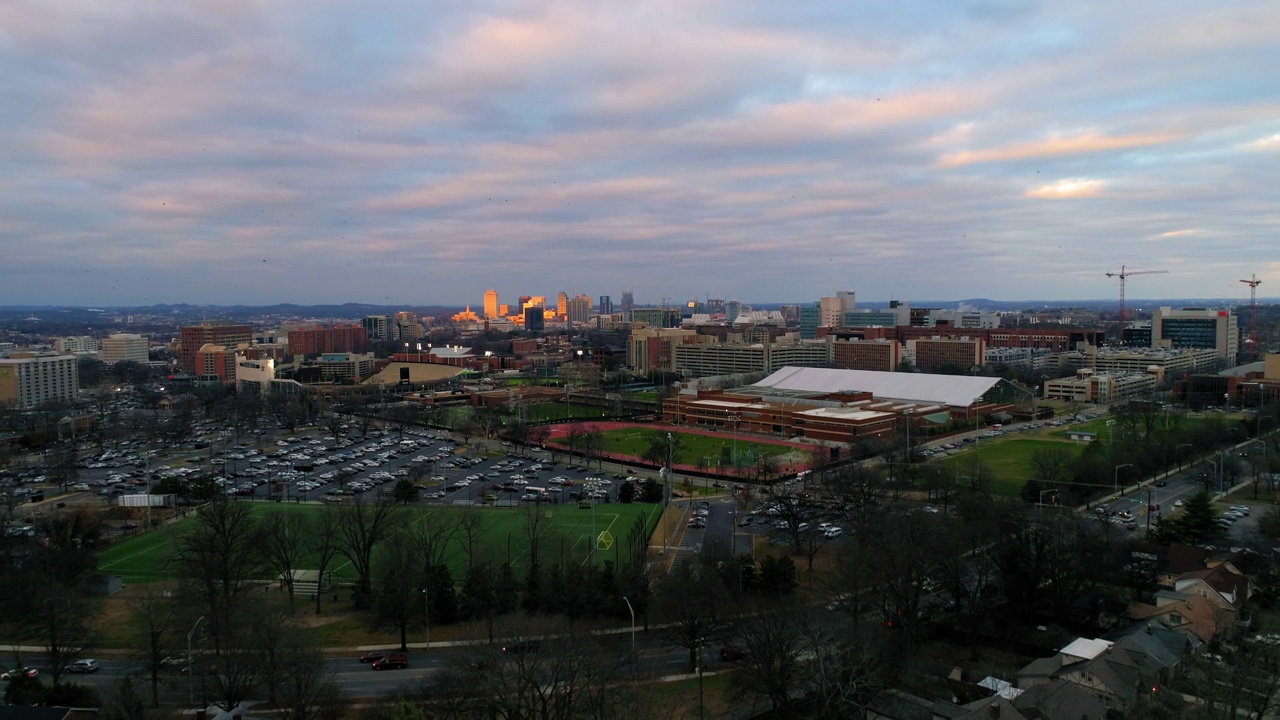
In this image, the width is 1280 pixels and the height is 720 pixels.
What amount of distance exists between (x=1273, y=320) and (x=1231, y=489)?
271 feet

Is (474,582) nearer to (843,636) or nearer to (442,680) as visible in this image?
(442,680)

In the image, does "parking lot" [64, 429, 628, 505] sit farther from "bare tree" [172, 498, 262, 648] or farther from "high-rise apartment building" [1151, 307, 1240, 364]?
"high-rise apartment building" [1151, 307, 1240, 364]

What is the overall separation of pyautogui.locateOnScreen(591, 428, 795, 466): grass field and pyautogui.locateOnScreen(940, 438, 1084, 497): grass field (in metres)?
6.18

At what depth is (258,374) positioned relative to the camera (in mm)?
51125

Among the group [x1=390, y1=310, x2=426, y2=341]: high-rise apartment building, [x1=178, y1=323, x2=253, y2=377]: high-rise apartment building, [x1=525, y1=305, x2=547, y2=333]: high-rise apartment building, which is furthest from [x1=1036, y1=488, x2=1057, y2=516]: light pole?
[x1=525, y1=305, x2=547, y2=333]: high-rise apartment building

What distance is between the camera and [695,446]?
103 feet

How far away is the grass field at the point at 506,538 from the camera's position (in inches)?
632

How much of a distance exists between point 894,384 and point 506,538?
90.9 feet

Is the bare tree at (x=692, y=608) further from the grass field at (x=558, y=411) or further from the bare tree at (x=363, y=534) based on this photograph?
the grass field at (x=558, y=411)

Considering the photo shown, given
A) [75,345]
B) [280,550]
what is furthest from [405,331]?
[280,550]

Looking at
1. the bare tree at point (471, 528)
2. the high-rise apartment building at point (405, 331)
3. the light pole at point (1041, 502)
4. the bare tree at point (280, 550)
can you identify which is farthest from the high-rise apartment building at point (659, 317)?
the bare tree at point (280, 550)

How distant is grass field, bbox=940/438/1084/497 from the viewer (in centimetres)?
2262

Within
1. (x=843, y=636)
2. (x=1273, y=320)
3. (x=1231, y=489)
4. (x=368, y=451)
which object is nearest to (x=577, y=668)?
(x=843, y=636)

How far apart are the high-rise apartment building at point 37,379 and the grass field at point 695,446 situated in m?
32.4
